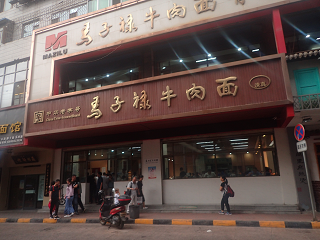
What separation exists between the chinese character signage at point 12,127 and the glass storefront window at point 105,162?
9.41 feet

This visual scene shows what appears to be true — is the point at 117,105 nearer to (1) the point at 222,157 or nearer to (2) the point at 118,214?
(2) the point at 118,214

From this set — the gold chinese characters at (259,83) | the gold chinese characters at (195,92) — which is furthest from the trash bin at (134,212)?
the gold chinese characters at (259,83)

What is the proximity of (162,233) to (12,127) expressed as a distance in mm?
9673

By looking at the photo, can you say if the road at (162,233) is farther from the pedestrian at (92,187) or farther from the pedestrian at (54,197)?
the pedestrian at (92,187)

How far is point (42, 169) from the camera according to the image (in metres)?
14.0

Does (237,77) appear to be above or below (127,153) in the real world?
above

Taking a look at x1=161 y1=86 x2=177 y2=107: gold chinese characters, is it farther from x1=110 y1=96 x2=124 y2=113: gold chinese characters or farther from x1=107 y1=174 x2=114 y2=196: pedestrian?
x1=107 y1=174 x2=114 y2=196: pedestrian

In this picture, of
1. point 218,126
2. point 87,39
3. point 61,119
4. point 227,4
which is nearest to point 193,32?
point 227,4

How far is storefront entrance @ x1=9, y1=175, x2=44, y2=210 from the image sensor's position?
13.9 metres

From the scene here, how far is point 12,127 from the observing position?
12.0m

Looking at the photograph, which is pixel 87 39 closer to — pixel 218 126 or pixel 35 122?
pixel 35 122

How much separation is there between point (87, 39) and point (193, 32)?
18.1 feet

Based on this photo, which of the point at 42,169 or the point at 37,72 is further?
the point at 42,169

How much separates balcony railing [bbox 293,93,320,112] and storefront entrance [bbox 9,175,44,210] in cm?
1390
